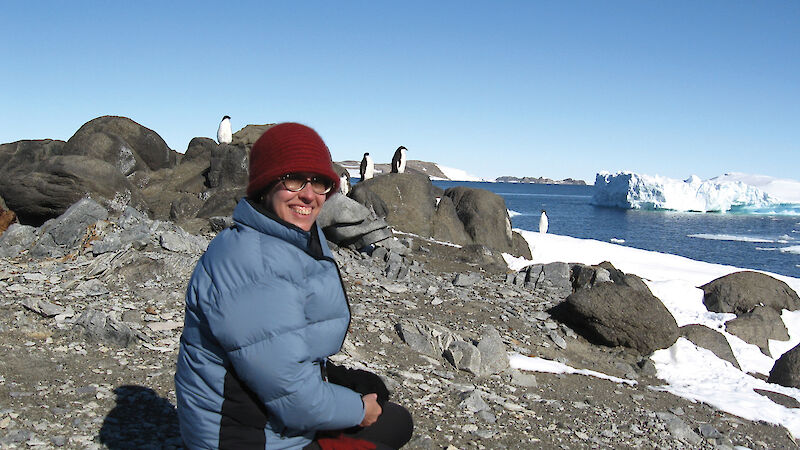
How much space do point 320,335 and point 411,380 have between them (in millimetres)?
3577

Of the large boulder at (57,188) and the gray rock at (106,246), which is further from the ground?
the large boulder at (57,188)

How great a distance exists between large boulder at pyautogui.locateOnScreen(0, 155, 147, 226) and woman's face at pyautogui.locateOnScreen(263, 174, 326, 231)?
1064cm

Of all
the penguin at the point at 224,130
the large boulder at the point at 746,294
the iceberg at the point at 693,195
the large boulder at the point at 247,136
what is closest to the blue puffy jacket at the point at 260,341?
the large boulder at the point at 746,294

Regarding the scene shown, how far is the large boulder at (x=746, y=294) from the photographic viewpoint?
1248 cm

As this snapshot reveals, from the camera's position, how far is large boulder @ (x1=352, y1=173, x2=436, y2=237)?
1727 cm

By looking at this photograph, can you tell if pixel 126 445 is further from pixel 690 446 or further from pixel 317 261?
pixel 690 446

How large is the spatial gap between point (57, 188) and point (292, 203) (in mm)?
10887

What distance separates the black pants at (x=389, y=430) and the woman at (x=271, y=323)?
0.12 m

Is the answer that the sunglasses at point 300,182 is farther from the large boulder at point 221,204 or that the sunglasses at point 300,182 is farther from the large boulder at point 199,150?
the large boulder at point 199,150

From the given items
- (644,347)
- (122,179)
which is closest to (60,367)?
(644,347)

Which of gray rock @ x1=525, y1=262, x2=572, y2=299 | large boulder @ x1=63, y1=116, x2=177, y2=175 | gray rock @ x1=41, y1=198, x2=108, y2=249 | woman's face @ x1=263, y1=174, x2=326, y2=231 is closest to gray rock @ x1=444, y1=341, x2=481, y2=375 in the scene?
woman's face @ x1=263, y1=174, x2=326, y2=231

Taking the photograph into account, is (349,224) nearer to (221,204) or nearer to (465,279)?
(465,279)

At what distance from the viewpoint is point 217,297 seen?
2.12 metres

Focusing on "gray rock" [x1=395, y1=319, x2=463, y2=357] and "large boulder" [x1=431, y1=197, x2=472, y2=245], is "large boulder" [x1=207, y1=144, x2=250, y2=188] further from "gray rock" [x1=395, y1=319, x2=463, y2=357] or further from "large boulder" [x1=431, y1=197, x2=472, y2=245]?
"gray rock" [x1=395, y1=319, x2=463, y2=357]
